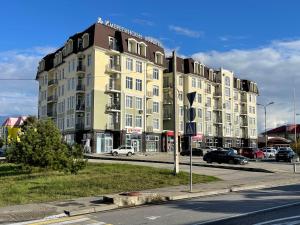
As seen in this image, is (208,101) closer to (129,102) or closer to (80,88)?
(129,102)

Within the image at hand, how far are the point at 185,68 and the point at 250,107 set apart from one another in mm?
31084

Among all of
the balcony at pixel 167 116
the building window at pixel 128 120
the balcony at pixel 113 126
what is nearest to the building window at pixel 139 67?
the building window at pixel 128 120

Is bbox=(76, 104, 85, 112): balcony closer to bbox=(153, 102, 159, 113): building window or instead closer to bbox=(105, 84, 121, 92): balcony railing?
bbox=(105, 84, 121, 92): balcony railing

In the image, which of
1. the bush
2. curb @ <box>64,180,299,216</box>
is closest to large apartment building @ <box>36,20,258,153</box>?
the bush

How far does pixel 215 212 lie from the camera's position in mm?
12211

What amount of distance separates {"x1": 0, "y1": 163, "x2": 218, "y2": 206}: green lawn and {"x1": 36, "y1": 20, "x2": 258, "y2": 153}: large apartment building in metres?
45.5

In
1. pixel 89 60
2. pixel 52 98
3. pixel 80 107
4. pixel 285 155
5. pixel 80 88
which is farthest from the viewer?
pixel 52 98

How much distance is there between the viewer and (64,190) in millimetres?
17078

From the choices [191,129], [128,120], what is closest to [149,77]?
[128,120]

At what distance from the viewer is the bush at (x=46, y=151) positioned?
22781mm

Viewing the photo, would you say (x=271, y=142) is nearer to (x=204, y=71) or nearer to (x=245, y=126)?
(x=245, y=126)

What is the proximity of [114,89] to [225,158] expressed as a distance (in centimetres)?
3539

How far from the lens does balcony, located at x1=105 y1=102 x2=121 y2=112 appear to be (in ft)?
237

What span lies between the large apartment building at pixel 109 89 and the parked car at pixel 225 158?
29.1 meters
